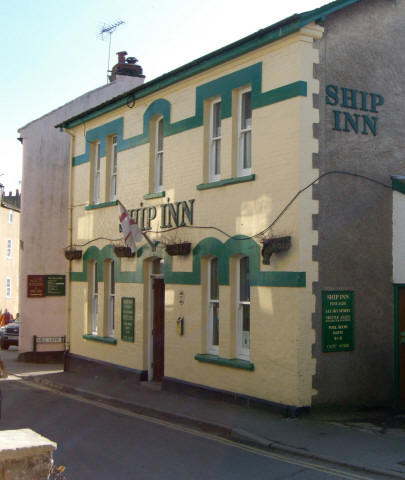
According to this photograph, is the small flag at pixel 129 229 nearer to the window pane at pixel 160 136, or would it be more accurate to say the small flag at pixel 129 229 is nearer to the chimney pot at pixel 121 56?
the window pane at pixel 160 136

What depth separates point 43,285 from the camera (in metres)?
23.9

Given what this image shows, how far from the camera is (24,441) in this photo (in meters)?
5.11

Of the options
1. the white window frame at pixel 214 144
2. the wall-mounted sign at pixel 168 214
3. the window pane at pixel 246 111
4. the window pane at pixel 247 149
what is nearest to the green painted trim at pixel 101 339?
the wall-mounted sign at pixel 168 214

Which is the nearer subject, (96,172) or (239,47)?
(239,47)

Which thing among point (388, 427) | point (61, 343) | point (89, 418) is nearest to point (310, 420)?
point (388, 427)

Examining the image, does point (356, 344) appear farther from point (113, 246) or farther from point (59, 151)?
→ point (59, 151)

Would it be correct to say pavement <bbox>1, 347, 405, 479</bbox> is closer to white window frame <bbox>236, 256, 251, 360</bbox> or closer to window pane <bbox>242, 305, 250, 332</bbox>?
white window frame <bbox>236, 256, 251, 360</bbox>

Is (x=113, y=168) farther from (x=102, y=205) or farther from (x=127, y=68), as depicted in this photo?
(x=127, y=68)

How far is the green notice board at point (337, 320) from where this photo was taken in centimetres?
1204

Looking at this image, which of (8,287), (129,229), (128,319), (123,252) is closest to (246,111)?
(129,229)

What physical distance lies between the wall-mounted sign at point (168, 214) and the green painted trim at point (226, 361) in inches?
113

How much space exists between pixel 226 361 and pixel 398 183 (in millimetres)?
4749

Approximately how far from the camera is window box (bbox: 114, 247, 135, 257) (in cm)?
1711

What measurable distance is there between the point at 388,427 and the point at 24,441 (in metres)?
7.56
